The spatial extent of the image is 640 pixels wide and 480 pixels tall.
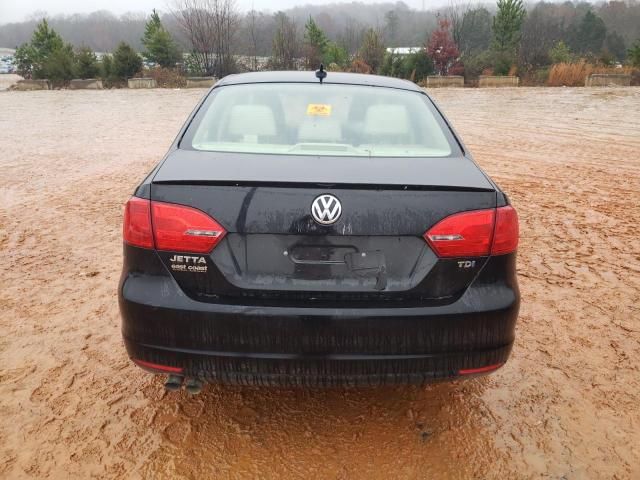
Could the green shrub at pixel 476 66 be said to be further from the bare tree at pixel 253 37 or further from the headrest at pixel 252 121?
the headrest at pixel 252 121

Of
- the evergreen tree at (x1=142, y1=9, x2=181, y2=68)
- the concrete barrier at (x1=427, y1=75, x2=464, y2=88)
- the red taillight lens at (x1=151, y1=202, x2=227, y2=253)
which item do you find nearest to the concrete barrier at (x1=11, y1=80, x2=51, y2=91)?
the evergreen tree at (x1=142, y1=9, x2=181, y2=68)

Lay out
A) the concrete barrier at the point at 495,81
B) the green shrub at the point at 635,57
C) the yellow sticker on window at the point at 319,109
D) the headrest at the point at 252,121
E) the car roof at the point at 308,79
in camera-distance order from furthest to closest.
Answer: the green shrub at the point at 635,57 → the concrete barrier at the point at 495,81 → the car roof at the point at 308,79 → the yellow sticker on window at the point at 319,109 → the headrest at the point at 252,121

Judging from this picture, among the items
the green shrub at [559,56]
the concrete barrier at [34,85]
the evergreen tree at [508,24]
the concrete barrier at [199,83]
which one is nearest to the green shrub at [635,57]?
the green shrub at [559,56]

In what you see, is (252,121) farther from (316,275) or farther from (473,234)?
(473,234)

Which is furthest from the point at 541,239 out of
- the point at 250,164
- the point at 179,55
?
the point at 179,55

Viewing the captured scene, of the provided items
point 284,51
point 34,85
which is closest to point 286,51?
point 284,51

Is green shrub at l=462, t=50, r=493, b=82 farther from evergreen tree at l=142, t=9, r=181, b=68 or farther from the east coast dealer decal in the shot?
the east coast dealer decal

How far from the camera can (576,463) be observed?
2271 millimetres

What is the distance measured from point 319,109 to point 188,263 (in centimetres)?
127

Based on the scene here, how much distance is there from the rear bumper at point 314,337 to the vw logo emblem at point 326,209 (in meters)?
0.33

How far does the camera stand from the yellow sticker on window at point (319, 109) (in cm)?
285

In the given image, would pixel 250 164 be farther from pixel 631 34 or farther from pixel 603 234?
pixel 631 34

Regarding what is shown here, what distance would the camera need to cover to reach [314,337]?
198cm

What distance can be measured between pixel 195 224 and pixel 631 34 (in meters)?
Answer: 78.8
